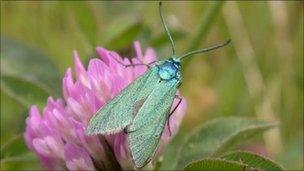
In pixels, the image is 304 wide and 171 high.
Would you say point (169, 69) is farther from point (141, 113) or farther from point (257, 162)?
point (257, 162)

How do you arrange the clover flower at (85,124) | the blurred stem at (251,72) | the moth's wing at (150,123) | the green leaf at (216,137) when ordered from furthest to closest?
1. the blurred stem at (251,72)
2. the green leaf at (216,137)
3. the clover flower at (85,124)
4. the moth's wing at (150,123)

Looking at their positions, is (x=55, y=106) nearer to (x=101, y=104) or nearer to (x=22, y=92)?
(x=101, y=104)

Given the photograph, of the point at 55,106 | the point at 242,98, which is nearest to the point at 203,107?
the point at 242,98

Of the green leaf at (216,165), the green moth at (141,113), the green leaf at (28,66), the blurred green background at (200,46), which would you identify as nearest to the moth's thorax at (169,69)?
the green moth at (141,113)

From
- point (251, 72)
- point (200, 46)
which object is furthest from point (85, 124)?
point (251, 72)

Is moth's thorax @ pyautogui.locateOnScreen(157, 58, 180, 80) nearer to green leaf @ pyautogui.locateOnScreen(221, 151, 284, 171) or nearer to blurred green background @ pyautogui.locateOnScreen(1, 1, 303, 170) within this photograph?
green leaf @ pyautogui.locateOnScreen(221, 151, 284, 171)

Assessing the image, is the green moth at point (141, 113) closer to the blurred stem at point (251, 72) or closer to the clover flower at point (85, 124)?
the clover flower at point (85, 124)
